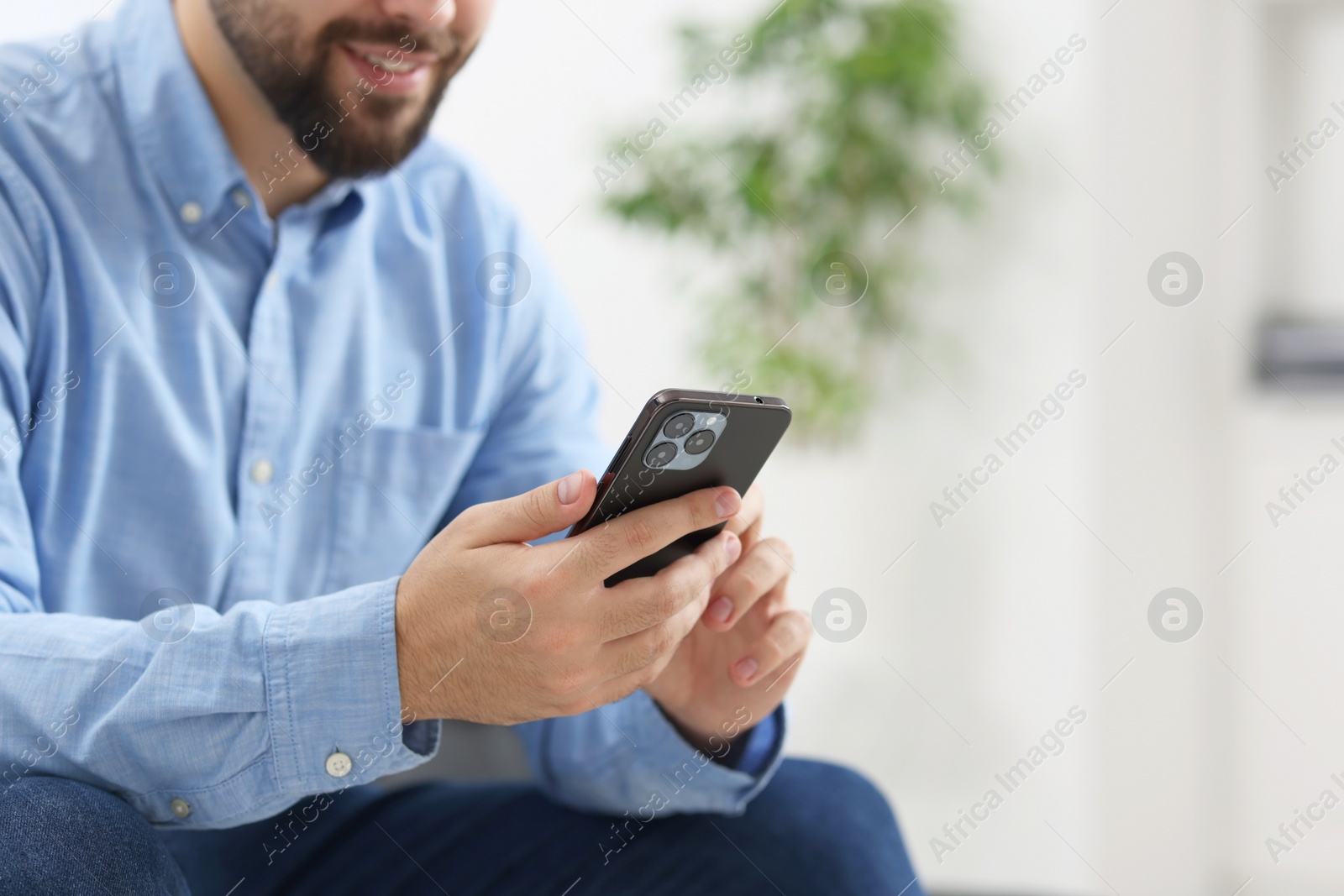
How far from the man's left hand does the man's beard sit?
51 centimetres

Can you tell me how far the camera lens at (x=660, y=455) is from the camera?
64 centimetres

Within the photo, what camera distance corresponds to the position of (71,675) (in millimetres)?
669

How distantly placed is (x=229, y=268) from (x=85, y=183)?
13cm

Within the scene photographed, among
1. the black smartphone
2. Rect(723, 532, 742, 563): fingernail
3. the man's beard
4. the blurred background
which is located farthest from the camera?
the blurred background

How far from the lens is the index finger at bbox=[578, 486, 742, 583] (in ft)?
2.12

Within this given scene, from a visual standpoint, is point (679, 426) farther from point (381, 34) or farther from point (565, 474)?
point (381, 34)

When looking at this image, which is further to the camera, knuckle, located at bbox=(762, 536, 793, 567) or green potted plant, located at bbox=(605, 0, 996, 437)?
green potted plant, located at bbox=(605, 0, 996, 437)

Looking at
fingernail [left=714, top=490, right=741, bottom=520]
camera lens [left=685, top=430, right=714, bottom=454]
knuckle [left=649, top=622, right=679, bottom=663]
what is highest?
camera lens [left=685, top=430, right=714, bottom=454]

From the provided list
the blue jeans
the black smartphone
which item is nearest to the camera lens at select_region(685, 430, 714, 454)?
the black smartphone

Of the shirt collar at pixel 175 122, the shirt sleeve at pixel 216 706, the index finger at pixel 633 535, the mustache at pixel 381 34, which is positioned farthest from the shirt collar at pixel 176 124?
the index finger at pixel 633 535

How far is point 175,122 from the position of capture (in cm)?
93

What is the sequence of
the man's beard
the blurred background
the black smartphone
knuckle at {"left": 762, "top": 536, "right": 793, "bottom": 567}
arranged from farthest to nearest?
the blurred background < the man's beard < knuckle at {"left": 762, "top": 536, "right": 793, "bottom": 567} < the black smartphone

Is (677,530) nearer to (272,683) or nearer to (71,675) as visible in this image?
(272,683)

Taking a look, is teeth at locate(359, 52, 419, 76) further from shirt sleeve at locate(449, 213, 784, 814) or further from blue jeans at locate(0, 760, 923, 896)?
blue jeans at locate(0, 760, 923, 896)
